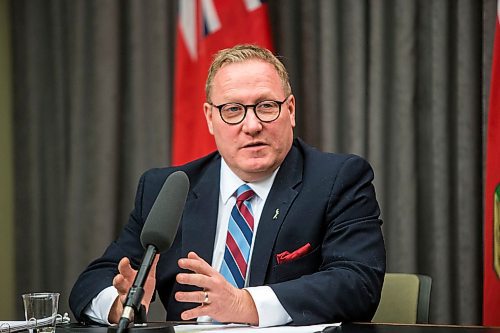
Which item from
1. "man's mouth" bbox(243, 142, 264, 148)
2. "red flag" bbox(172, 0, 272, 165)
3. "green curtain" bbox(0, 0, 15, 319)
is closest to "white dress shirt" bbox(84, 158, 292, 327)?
"man's mouth" bbox(243, 142, 264, 148)

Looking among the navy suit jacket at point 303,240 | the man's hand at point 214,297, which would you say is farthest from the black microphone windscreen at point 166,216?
the navy suit jacket at point 303,240

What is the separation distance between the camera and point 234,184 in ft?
8.43

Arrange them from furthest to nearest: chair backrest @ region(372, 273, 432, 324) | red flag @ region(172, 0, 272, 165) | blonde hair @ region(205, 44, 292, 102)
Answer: red flag @ region(172, 0, 272, 165) < chair backrest @ region(372, 273, 432, 324) < blonde hair @ region(205, 44, 292, 102)

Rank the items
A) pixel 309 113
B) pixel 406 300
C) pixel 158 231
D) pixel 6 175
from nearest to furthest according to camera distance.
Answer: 1. pixel 158 231
2. pixel 406 300
3. pixel 309 113
4. pixel 6 175

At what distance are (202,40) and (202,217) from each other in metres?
1.47

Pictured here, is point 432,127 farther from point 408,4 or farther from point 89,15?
point 89,15

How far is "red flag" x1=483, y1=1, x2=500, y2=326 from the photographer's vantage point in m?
3.27

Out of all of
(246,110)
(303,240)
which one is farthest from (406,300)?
(246,110)

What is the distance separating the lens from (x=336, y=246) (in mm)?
2295

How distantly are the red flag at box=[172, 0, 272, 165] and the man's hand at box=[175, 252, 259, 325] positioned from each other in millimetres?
1833

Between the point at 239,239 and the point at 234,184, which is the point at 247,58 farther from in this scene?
the point at 239,239

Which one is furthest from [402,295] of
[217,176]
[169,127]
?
[169,127]

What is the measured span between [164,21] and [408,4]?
4.39 feet

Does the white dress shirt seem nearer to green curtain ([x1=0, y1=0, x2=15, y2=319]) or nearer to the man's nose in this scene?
the man's nose
